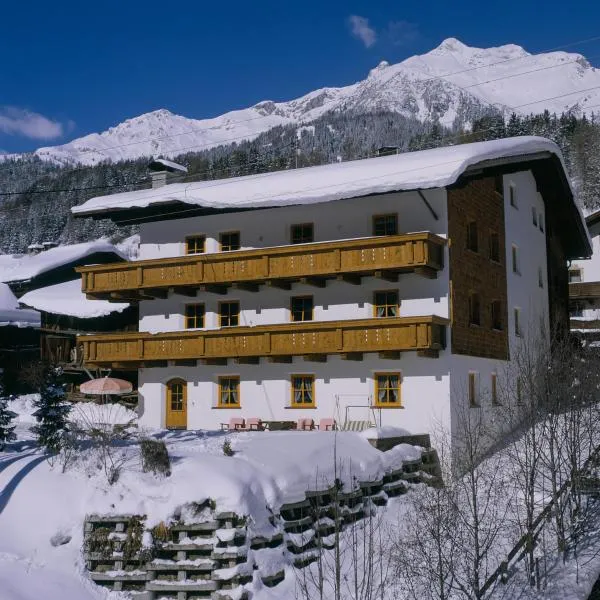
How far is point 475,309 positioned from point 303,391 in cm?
622

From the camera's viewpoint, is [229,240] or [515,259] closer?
[229,240]

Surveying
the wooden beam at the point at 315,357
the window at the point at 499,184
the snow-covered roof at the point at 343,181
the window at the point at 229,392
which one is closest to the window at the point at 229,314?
the window at the point at 229,392

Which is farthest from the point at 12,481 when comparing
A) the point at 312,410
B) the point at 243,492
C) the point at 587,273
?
the point at 587,273

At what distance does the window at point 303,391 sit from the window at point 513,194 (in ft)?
35.7

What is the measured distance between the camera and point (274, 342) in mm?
27953

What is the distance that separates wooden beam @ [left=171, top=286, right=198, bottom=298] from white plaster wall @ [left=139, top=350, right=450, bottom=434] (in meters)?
2.51

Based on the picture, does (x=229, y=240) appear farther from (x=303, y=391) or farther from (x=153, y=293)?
(x=303, y=391)

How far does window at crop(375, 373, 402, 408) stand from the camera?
27.0m

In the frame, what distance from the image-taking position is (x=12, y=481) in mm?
18594

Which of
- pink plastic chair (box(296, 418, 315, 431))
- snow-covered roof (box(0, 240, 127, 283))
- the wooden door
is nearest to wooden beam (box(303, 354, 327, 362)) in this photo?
pink plastic chair (box(296, 418, 315, 431))

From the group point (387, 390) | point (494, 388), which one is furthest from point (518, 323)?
point (387, 390)

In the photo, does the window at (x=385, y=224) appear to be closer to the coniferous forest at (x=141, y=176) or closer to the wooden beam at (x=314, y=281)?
the wooden beam at (x=314, y=281)

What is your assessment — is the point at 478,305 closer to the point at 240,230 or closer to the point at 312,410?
the point at 312,410

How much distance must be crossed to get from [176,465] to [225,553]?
237cm
